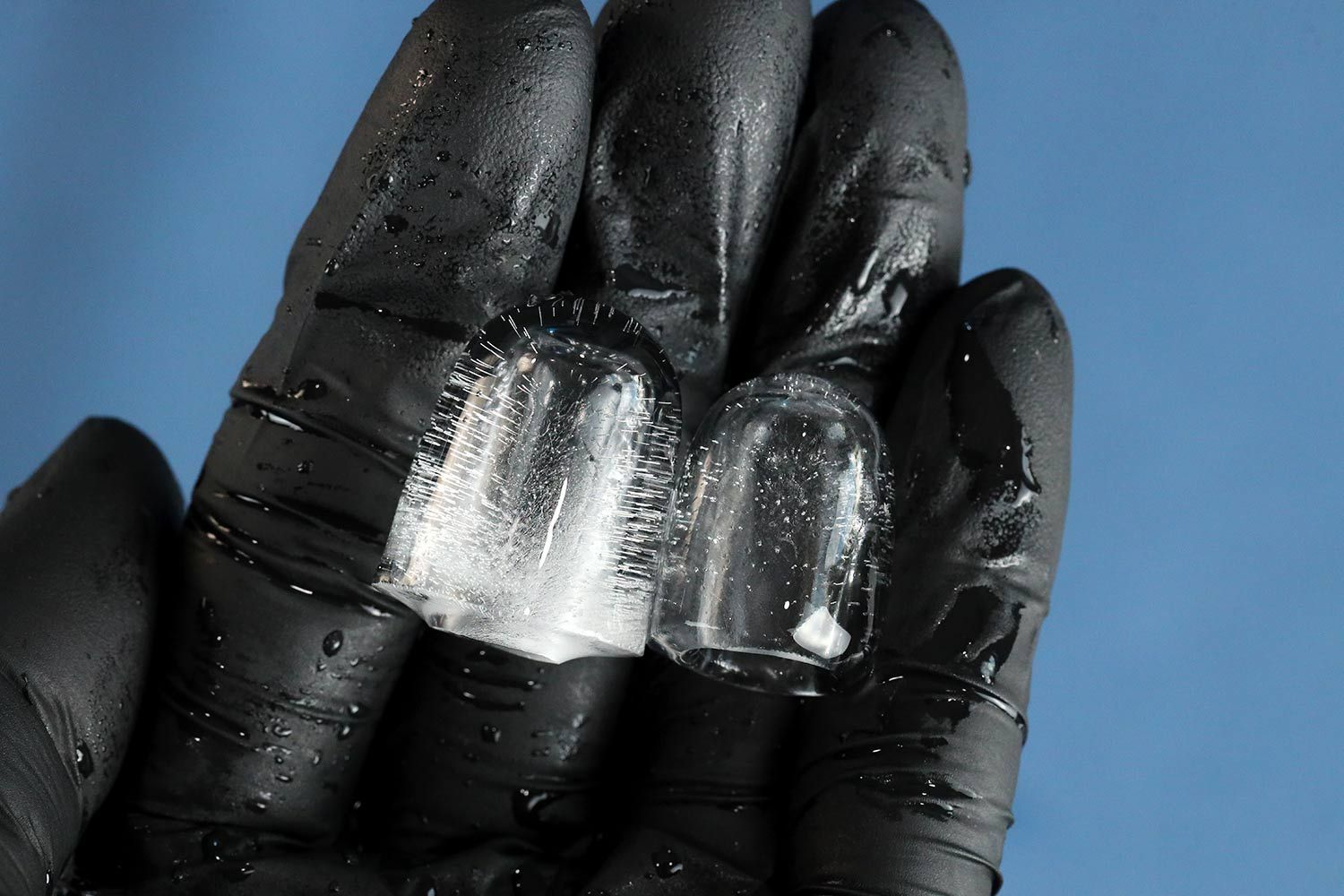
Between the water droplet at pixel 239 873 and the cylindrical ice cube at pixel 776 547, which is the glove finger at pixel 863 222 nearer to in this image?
the cylindrical ice cube at pixel 776 547

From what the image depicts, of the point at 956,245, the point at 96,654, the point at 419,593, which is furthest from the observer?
the point at 956,245

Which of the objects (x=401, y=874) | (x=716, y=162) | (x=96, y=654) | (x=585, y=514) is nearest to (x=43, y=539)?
(x=96, y=654)

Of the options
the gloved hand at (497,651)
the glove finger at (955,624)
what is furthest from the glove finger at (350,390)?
the glove finger at (955,624)

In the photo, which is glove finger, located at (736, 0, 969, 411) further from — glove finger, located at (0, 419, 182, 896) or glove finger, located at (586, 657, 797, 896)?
glove finger, located at (0, 419, 182, 896)

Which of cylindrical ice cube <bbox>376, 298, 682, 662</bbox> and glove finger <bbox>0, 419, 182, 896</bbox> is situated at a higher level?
cylindrical ice cube <bbox>376, 298, 682, 662</bbox>

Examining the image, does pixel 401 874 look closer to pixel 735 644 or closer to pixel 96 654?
pixel 96 654

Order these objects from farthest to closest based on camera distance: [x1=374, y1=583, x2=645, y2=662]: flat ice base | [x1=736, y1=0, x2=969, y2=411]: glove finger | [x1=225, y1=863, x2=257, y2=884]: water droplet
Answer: [x1=736, y1=0, x2=969, y2=411]: glove finger, [x1=225, y1=863, x2=257, y2=884]: water droplet, [x1=374, y1=583, x2=645, y2=662]: flat ice base

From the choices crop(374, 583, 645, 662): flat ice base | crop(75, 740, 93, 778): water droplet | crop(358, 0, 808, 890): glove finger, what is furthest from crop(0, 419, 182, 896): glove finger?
crop(374, 583, 645, 662): flat ice base
